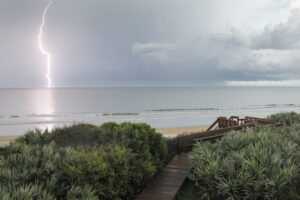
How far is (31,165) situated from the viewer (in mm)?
4418

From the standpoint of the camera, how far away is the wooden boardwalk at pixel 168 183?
495cm

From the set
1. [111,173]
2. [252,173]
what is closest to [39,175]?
[111,173]

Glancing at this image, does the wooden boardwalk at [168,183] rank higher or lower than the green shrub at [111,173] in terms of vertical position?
lower

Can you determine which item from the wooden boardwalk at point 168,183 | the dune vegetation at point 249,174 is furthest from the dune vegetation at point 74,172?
the dune vegetation at point 249,174

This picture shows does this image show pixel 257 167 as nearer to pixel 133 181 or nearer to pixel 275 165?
pixel 275 165

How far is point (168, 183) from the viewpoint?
5656 millimetres

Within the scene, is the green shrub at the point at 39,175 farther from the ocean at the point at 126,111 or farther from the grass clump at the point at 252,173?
the ocean at the point at 126,111

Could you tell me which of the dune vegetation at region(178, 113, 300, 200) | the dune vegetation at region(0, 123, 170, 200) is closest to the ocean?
the dune vegetation at region(0, 123, 170, 200)

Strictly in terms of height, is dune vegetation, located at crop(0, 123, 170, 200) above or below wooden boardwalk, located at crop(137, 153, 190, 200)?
above

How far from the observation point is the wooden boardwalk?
4.95 m

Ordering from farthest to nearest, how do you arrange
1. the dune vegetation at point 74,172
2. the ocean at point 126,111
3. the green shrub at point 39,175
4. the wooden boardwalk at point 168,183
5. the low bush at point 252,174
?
the ocean at point 126,111 → the wooden boardwalk at point 168,183 → the low bush at point 252,174 → the dune vegetation at point 74,172 → the green shrub at point 39,175

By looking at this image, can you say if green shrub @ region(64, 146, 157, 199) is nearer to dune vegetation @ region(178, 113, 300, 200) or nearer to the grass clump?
dune vegetation @ region(178, 113, 300, 200)

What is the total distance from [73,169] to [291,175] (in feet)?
15.1

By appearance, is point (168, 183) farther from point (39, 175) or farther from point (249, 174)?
point (39, 175)
